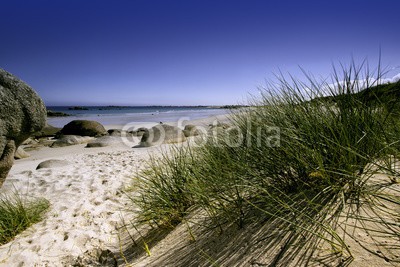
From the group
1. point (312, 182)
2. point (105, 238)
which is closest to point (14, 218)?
point (105, 238)

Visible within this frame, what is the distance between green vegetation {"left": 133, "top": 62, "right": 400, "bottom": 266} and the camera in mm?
1195

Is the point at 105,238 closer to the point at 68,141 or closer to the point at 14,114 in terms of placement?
the point at 14,114

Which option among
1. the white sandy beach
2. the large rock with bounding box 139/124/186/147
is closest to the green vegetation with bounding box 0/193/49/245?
the white sandy beach

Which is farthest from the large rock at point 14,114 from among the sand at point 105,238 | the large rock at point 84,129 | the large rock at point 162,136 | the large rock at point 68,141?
the large rock at point 84,129

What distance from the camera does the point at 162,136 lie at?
9328mm

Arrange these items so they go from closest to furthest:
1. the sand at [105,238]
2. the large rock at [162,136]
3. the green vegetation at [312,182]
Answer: the green vegetation at [312,182]
the sand at [105,238]
the large rock at [162,136]

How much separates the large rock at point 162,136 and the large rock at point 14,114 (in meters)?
5.41

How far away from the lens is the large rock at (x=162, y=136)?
9086 millimetres

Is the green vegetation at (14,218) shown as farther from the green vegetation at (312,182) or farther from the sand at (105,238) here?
the green vegetation at (312,182)

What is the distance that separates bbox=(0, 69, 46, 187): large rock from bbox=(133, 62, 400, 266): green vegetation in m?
2.34

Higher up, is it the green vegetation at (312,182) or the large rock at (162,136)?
the green vegetation at (312,182)

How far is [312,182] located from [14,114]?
143 inches

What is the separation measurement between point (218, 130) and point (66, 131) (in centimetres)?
1245

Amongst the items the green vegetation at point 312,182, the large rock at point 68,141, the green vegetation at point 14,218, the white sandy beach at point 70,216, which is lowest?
the large rock at point 68,141
